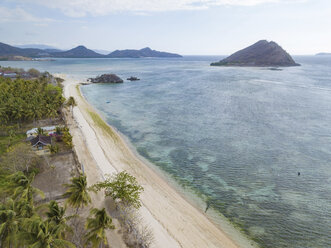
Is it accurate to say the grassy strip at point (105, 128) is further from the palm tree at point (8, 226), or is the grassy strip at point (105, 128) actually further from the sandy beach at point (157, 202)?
the palm tree at point (8, 226)

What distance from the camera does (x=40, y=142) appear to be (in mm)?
47188

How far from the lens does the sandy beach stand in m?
27.5

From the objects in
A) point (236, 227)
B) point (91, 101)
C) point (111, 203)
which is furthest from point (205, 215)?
point (91, 101)

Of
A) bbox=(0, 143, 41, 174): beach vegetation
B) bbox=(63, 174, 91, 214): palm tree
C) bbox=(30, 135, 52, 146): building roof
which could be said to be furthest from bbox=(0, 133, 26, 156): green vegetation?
bbox=(63, 174, 91, 214): palm tree

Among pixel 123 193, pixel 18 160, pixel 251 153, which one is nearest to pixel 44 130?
pixel 18 160

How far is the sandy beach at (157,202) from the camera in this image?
90.2 feet

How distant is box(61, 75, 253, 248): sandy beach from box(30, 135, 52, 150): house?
6.17 m

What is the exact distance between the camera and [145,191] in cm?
3634

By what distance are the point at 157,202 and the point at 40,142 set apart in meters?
31.9

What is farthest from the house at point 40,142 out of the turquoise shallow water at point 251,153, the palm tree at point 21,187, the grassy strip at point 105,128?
the palm tree at point 21,187

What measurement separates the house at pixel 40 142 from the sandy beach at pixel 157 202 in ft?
20.2

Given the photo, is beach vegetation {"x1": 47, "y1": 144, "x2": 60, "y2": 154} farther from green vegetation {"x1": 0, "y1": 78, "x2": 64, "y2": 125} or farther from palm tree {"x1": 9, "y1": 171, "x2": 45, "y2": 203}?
palm tree {"x1": 9, "y1": 171, "x2": 45, "y2": 203}

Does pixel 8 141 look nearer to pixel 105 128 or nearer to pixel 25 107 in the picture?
pixel 25 107

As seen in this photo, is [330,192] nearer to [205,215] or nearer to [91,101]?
[205,215]
